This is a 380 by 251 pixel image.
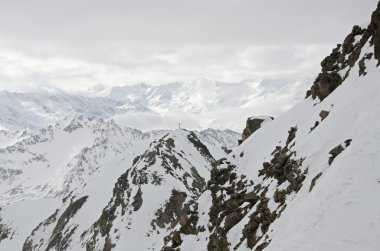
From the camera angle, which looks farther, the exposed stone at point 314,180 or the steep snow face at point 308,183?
the exposed stone at point 314,180

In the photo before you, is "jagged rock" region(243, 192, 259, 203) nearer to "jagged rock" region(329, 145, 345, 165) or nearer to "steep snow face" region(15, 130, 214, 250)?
"jagged rock" region(329, 145, 345, 165)

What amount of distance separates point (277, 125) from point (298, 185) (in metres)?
23.4

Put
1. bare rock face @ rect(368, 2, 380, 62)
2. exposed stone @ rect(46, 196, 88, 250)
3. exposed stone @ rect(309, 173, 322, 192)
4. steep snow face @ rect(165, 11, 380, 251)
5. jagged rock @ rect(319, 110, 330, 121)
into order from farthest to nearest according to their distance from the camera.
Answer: exposed stone @ rect(46, 196, 88, 250) → jagged rock @ rect(319, 110, 330, 121) → bare rock face @ rect(368, 2, 380, 62) → exposed stone @ rect(309, 173, 322, 192) → steep snow face @ rect(165, 11, 380, 251)

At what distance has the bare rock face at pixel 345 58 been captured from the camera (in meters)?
37.7

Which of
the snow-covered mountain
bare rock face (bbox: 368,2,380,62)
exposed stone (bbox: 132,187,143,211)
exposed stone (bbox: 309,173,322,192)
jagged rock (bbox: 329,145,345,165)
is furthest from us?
exposed stone (bbox: 132,187,143,211)

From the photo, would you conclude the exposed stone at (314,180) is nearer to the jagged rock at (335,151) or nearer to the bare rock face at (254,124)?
the jagged rock at (335,151)

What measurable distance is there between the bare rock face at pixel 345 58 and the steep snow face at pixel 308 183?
47 centimetres

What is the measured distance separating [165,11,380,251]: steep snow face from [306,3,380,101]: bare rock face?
466 millimetres

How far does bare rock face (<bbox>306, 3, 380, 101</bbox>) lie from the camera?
37706mm

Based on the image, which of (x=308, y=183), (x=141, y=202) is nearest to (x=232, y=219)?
(x=308, y=183)

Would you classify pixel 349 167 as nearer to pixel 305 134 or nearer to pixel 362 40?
pixel 305 134

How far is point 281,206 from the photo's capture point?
2986cm

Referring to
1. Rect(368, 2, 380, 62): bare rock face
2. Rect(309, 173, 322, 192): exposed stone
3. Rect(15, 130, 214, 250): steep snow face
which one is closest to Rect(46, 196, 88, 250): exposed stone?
Rect(15, 130, 214, 250): steep snow face

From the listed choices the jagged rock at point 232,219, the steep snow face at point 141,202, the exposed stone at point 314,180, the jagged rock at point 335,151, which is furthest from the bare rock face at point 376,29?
the steep snow face at point 141,202
